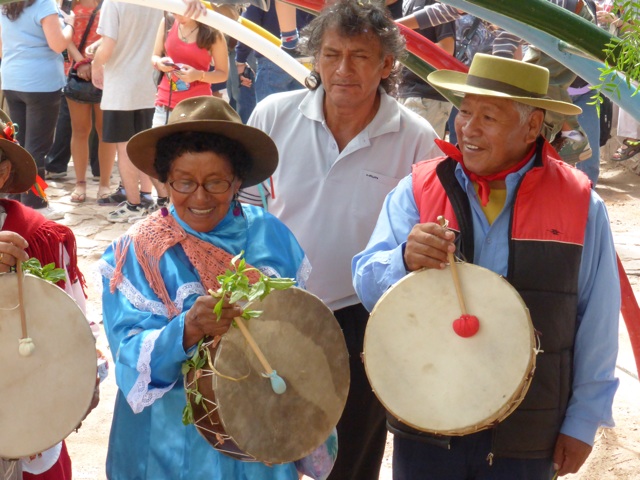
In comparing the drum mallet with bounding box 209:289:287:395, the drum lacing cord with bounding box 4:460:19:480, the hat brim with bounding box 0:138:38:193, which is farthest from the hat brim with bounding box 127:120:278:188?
the drum lacing cord with bounding box 4:460:19:480

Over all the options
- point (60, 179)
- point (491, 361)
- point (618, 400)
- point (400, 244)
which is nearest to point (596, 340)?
point (491, 361)

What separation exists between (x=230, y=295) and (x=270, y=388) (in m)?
0.32

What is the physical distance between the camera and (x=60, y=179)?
1042 centimetres

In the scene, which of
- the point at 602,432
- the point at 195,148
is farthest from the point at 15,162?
the point at 602,432

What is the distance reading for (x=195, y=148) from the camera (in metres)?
3.10

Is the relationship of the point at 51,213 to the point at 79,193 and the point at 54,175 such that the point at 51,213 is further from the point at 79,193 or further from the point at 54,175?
the point at 54,175

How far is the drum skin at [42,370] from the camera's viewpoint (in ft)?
9.25

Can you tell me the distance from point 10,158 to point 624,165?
904 centimetres

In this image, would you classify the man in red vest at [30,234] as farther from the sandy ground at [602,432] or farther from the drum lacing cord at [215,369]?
the drum lacing cord at [215,369]

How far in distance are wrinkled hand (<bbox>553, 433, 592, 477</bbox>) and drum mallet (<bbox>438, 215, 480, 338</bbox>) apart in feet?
1.69

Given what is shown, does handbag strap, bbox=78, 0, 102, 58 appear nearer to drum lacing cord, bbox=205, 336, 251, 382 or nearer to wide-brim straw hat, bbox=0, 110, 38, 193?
wide-brim straw hat, bbox=0, 110, 38, 193

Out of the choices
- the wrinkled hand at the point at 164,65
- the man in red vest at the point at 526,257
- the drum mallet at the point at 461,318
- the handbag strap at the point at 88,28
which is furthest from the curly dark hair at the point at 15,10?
the drum mallet at the point at 461,318

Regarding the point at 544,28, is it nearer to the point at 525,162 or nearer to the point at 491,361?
the point at 525,162

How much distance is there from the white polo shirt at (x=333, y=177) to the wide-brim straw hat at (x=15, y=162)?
864 mm
